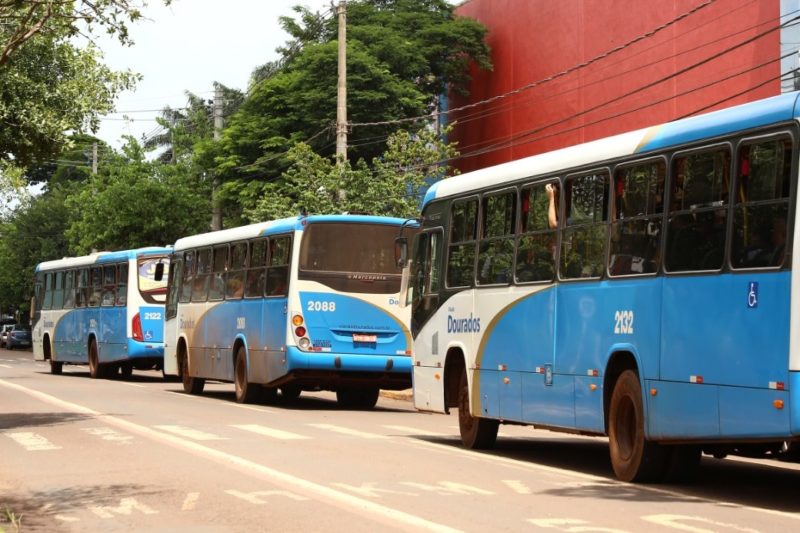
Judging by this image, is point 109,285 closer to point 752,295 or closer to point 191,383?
point 191,383

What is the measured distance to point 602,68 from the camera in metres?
44.2

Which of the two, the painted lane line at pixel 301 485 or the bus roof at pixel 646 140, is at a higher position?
the bus roof at pixel 646 140

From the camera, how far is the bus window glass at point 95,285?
3900 cm

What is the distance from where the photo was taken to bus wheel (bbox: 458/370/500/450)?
17.0m

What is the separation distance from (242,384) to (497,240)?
11.0 m

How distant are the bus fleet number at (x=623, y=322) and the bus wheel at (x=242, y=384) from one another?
13470mm

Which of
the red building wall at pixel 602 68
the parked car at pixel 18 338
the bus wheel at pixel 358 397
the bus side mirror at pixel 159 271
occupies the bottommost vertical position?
the bus wheel at pixel 358 397

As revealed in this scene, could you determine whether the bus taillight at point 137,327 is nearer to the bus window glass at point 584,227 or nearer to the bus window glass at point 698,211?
the bus window glass at point 584,227

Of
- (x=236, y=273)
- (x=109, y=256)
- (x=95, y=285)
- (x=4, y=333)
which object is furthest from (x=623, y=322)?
(x=4, y=333)

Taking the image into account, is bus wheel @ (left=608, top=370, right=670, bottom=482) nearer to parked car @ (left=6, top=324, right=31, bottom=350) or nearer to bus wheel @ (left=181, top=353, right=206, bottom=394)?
bus wheel @ (left=181, top=353, right=206, bottom=394)

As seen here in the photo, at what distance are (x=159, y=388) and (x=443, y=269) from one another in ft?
52.5

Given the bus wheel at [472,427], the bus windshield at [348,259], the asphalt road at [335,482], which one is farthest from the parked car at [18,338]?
the bus wheel at [472,427]

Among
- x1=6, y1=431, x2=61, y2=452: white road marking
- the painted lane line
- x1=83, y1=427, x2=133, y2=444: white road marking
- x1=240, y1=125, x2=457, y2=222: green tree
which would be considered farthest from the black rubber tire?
x1=240, y1=125, x2=457, y2=222: green tree

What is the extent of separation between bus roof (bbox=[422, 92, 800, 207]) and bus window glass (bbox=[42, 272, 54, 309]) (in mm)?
27854
